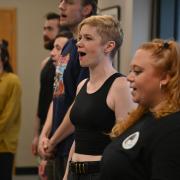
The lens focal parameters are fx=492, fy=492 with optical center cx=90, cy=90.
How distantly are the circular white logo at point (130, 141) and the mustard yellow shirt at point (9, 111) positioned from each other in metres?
2.30

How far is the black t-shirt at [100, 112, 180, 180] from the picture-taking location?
151cm

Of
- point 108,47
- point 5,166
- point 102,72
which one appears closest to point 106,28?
point 108,47

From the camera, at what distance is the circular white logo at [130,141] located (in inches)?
64.6

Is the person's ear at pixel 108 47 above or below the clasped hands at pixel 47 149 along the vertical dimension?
above

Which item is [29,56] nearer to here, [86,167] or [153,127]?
[86,167]

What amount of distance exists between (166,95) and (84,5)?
46.2 inches

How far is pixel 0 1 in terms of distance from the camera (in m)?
5.85

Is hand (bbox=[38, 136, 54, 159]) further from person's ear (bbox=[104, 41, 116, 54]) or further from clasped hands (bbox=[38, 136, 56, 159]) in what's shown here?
person's ear (bbox=[104, 41, 116, 54])

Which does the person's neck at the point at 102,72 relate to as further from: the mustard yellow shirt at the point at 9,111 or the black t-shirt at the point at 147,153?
the mustard yellow shirt at the point at 9,111

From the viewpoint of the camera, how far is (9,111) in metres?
3.92

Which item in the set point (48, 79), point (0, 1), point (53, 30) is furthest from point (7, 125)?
point (0, 1)

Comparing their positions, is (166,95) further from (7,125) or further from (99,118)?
(7,125)

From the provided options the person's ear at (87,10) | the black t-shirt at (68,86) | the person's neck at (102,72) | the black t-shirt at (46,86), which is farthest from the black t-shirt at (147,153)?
the black t-shirt at (46,86)

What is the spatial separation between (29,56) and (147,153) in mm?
4449
